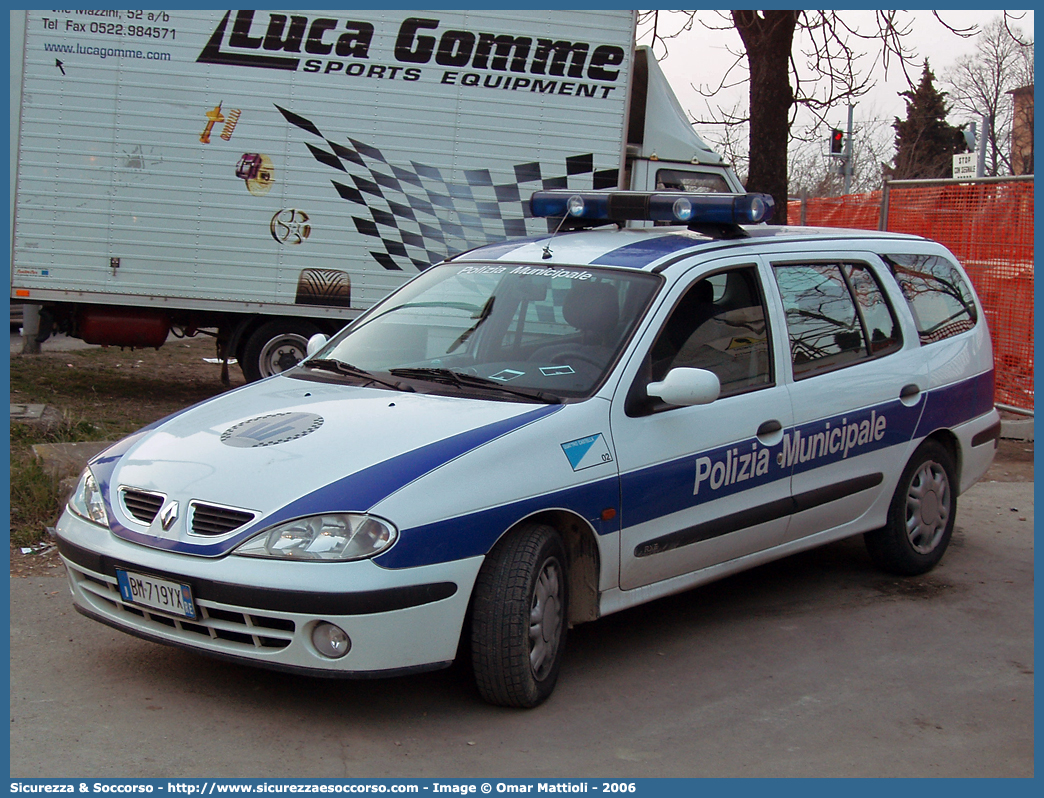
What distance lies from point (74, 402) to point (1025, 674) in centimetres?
833

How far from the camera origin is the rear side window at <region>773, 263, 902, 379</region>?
5164mm

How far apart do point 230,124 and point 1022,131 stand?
141 ft

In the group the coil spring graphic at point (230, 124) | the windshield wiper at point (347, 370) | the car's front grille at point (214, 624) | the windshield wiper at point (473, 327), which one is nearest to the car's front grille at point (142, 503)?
the car's front grille at point (214, 624)

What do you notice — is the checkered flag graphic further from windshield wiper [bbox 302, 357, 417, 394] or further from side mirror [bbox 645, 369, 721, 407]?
side mirror [bbox 645, 369, 721, 407]

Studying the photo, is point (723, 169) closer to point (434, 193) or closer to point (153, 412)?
point (434, 193)

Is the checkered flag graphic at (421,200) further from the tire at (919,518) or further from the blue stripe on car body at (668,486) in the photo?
the tire at (919,518)

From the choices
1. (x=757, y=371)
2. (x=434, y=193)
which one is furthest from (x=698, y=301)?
(x=434, y=193)

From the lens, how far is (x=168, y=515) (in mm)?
3727

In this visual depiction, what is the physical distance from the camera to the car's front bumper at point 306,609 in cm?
351

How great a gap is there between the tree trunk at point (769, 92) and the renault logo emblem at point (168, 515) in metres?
7.42

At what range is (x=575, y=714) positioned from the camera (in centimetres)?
401
